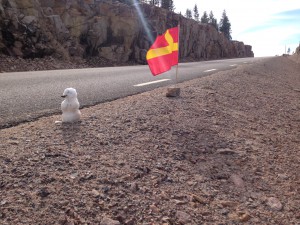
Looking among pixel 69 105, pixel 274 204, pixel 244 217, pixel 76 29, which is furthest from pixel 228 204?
pixel 76 29

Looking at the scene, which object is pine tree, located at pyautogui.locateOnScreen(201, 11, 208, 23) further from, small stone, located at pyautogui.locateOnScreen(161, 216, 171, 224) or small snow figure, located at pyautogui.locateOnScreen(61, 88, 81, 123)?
small stone, located at pyautogui.locateOnScreen(161, 216, 171, 224)

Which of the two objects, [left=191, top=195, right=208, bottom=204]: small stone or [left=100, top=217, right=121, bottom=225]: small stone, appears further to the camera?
[left=191, top=195, right=208, bottom=204]: small stone

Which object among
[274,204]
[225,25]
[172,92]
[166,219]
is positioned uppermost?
[225,25]

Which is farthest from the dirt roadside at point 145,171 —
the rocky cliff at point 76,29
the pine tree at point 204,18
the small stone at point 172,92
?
the pine tree at point 204,18

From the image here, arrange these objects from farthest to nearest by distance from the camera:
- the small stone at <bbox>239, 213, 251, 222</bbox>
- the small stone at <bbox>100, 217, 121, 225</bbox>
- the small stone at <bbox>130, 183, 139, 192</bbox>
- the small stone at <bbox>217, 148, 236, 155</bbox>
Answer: the small stone at <bbox>217, 148, 236, 155</bbox>
the small stone at <bbox>130, 183, 139, 192</bbox>
the small stone at <bbox>239, 213, 251, 222</bbox>
the small stone at <bbox>100, 217, 121, 225</bbox>

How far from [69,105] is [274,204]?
2139mm

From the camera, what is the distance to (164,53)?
450cm

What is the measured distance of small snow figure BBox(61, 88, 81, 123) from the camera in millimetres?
3062

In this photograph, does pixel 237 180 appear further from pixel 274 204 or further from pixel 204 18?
pixel 204 18

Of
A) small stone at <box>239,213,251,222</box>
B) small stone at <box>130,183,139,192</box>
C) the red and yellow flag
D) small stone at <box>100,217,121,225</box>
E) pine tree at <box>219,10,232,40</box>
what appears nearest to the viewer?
small stone at <box>100,217,121,225</box>

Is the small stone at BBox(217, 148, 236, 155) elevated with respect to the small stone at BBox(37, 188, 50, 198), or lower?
lower

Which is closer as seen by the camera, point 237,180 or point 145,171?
point 145,171

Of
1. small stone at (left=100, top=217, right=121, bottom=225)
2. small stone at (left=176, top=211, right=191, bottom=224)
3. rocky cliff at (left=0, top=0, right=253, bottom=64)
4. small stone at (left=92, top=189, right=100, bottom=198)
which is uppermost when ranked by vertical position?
rocky cliff at (left=0, top=0, right=253, bottom=64)

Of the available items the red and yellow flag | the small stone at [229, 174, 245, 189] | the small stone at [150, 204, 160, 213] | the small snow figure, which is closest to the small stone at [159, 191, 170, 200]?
the small stone at [150, 204, 160, 213]
